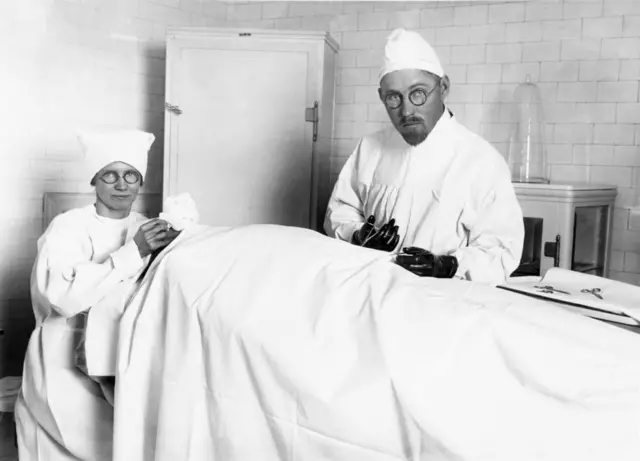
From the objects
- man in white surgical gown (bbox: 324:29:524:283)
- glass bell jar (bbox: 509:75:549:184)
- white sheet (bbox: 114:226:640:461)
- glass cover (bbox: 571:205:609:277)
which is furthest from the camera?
glass bell jar (bbox: 509:75:549:184)

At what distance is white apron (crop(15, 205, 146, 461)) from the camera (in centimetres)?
228

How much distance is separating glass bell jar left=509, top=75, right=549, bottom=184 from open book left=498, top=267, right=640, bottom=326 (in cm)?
130

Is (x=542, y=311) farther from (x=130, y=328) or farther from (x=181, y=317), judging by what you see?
(x=130, y=328)

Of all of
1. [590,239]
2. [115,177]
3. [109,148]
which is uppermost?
[109,148]

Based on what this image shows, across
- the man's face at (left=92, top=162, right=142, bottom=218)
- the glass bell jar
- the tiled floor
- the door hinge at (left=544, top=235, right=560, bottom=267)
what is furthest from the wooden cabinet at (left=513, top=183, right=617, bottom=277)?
the tiled floor

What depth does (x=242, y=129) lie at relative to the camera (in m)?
3.93

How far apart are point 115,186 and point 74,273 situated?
381 mm

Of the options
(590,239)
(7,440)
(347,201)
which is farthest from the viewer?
(590,239)

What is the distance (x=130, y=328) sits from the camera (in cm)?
208

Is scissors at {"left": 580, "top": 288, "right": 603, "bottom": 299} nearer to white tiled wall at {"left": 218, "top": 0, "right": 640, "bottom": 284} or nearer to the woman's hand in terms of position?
the woman's hand

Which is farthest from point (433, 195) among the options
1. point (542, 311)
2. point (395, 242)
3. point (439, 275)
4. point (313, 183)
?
point (313, 183)

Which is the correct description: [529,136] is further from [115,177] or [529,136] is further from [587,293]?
[115,177]

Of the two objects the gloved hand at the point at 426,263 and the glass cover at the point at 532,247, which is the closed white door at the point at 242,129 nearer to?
the glass cover at the point at 532,247

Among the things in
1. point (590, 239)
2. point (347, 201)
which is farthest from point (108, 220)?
point (590, 239)
